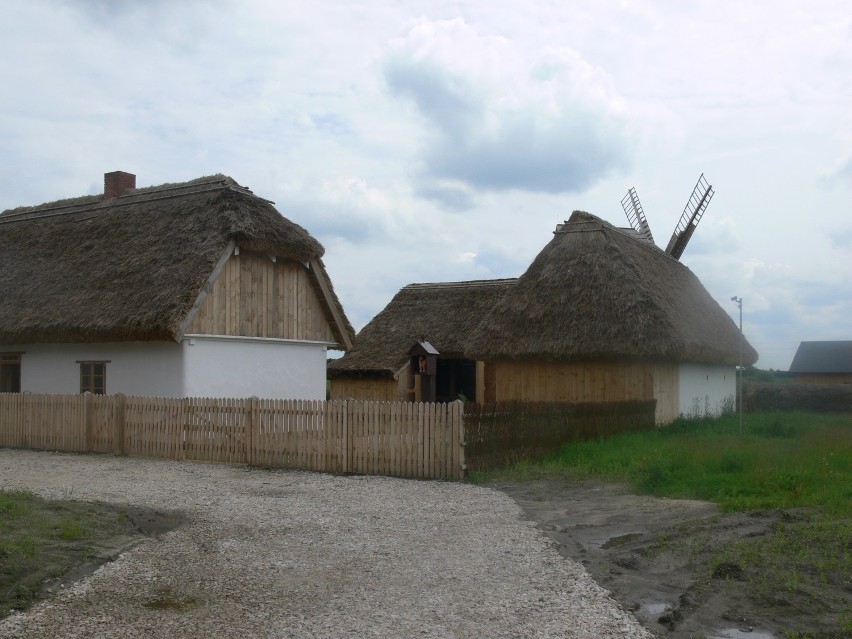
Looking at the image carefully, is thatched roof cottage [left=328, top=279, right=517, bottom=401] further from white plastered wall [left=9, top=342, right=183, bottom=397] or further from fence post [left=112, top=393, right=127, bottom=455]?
fence post [left=112, top=393, right=127, bottom=455]

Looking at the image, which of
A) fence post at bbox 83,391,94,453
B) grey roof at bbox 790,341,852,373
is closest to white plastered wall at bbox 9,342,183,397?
fence post at bbox 83,391,94,453

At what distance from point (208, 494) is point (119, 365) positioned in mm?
9921

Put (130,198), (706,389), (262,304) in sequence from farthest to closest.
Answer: (706,389), (130,198), (262,304)

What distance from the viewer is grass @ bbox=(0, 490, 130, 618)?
6.49 meters

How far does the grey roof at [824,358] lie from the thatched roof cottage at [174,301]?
4670cm

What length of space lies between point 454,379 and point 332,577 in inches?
1078

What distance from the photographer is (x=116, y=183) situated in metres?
26.6

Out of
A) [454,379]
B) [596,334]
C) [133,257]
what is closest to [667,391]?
[596,334]

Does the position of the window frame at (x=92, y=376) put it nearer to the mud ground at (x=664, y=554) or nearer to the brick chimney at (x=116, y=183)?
the brick chimney at (x=116, y=183)

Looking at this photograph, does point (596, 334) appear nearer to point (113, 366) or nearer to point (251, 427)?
point (251, 427)

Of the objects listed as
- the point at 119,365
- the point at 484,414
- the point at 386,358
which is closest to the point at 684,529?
the point at 484,414

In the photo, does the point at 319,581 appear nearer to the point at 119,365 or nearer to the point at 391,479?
the point at 391,479

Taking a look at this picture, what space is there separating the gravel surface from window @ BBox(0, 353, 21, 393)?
39.6 ft

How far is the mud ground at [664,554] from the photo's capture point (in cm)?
613
